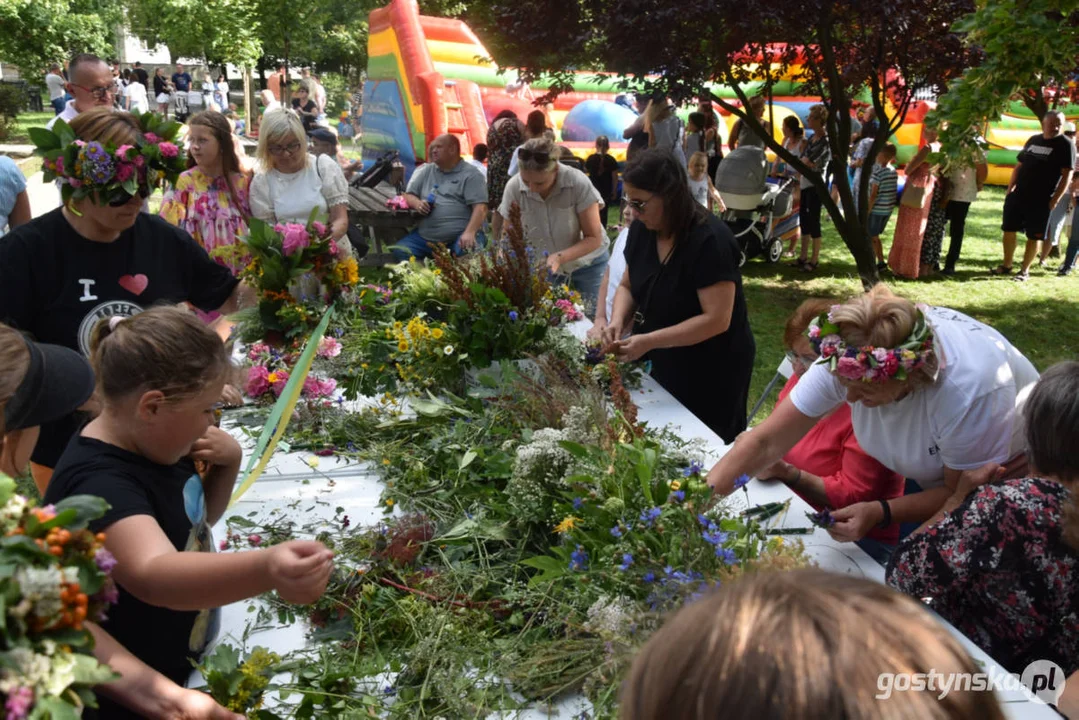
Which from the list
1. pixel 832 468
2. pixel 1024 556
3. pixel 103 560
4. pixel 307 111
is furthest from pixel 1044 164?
pixel 307 111

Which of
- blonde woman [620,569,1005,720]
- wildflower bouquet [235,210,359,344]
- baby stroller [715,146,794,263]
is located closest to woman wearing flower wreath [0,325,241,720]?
blonde woman [620,569,1005,720]

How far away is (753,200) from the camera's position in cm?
869

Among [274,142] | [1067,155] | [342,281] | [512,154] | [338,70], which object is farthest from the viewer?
[338,70]

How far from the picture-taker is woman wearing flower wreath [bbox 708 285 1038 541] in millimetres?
2078

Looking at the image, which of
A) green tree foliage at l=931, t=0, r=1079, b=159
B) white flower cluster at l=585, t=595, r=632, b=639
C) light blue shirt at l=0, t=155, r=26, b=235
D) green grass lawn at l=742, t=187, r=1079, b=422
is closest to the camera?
white flower cluster at l=585, t=595, r=632, b=639

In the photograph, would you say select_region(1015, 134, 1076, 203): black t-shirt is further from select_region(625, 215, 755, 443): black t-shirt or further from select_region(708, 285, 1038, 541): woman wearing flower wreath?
select_region(708, 285, 1038, 541): woman wearing flower wreath

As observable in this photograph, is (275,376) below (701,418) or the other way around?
the other way around

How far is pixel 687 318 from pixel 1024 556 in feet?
5.82

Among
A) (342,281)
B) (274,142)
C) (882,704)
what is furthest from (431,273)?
(882,704)

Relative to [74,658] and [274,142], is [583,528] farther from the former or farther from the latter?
[274,142]

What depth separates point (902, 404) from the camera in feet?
7.28

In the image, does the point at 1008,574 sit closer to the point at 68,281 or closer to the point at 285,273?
the point at 68,281

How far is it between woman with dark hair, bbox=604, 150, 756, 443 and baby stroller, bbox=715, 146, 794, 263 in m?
5.17

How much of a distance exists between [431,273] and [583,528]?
198cm
